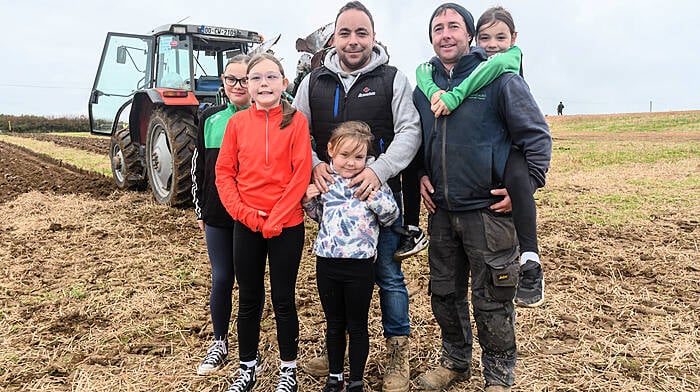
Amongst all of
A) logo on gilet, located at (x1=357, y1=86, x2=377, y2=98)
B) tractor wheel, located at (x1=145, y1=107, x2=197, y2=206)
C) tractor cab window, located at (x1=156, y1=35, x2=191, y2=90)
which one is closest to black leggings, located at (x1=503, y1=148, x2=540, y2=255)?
logo on gilet, located at (x1=357, y1=86, x2=377, y2=98)

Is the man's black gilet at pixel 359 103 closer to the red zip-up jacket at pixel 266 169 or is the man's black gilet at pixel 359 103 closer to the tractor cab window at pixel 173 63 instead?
the red zip-up jacket at pixel 266 169

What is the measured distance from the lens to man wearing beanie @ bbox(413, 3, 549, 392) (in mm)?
2215

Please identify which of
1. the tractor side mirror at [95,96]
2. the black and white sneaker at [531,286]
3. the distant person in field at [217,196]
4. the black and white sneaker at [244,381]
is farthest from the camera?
the tractor side mirror at [95,96]

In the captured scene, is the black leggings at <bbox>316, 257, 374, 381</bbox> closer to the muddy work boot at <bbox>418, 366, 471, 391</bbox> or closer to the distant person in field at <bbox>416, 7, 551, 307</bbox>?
the muddy work boot at <bbox>418, 366, 471, 391</bbox>

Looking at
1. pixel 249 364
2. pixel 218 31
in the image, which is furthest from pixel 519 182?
pixel 218 31

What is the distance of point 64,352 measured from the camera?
2.97 meters

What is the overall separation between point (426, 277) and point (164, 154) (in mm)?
3987

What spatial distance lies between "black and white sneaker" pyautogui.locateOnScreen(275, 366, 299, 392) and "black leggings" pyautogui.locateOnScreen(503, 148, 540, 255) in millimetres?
1239

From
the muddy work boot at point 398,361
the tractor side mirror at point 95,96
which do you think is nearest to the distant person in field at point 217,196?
the muddy work boot at point 398,361

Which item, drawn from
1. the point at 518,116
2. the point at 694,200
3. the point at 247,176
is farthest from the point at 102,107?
the point at 694,200

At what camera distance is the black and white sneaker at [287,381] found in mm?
2451

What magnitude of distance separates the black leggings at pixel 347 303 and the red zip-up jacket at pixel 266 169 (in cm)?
30

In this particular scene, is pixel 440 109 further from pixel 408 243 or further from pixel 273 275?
pixel 273 275

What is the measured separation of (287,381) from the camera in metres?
2.46
